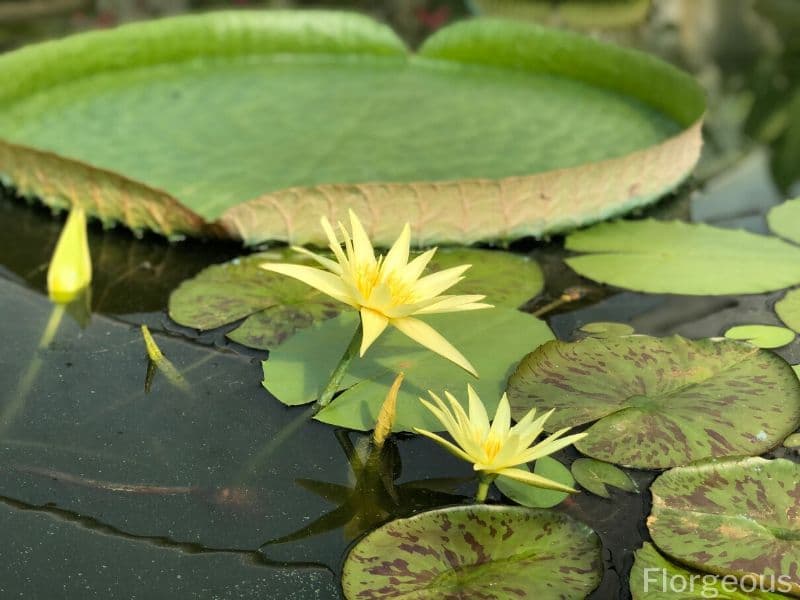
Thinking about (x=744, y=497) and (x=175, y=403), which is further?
(x=175, y=403)

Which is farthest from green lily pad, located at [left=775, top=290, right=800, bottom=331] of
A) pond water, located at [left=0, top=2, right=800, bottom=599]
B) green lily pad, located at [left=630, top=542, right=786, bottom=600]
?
green lily pad, located at [left=630, top=542, right=786, bottom=600]

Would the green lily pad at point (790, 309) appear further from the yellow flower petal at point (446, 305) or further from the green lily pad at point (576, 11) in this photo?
the green lily pad at point (576, 11)

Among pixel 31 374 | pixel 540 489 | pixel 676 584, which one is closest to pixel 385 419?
pixel 540 489

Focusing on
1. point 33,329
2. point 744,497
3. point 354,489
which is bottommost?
point 33,329

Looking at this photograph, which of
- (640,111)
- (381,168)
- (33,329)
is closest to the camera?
(33,329)

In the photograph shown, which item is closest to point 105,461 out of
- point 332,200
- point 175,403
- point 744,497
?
point 175,403

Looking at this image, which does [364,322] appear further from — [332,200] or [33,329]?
[33,329]
